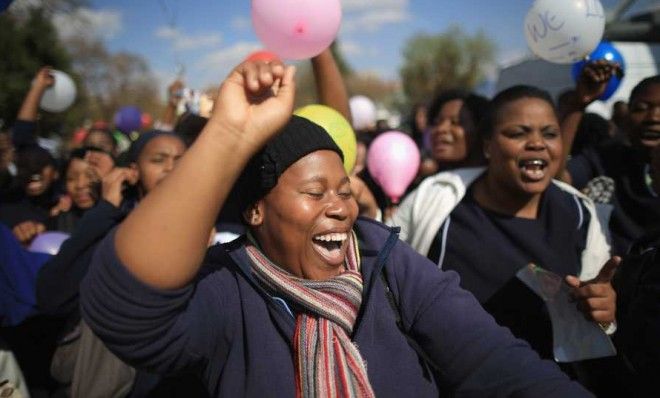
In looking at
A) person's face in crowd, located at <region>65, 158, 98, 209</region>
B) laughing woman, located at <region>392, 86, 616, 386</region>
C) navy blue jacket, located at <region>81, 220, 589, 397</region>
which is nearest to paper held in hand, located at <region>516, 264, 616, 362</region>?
laughing woman, located at <region>392, 86, 616, 386</region>

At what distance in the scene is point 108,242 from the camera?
111cm

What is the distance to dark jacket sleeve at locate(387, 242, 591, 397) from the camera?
140cm

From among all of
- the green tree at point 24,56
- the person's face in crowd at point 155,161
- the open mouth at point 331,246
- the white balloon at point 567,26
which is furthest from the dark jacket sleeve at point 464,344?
the green tree at point 24,56

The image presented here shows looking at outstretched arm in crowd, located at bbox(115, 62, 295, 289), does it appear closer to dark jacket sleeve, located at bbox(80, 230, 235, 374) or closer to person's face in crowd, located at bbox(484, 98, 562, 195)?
dark jacket sleeve, located at bbox(80, 230, 235, 374)

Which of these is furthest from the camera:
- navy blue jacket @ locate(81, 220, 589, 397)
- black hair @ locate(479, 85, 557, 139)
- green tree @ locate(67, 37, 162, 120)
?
green tree @ locate(67, 37, 162, 120)

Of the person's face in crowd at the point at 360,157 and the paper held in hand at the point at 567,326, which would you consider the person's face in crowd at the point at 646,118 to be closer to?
the paper held in hand at the point at 567,326

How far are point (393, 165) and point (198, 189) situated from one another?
2649mm

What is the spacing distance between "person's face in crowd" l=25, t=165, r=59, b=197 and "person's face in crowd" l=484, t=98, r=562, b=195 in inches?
146

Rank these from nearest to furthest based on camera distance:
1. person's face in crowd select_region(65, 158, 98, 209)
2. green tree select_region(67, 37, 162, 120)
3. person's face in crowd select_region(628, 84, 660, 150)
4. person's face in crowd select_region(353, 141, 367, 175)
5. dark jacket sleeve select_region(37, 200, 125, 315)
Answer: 1. dark jacket sleeve select_region(37, 200, 125, 315)
2. person's face in crowd select_region(628, 84, 660, 150)
3. person's face in crowd select_region(65, 158, 98, 209)
4. person's face in crowd select_region(353, 141, 367, 175)
5. green tree select_region(67, 37, 162, 120)

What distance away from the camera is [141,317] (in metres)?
1.10

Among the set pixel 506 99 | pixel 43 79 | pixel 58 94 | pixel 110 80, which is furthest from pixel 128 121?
pixel 110 80

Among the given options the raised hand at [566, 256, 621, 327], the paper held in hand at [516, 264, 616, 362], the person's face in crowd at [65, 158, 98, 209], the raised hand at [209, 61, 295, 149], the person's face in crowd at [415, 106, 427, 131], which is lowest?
the person's face in crowd at [65, 158, 98, 209]

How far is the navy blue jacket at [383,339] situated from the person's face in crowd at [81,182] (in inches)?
→ 115

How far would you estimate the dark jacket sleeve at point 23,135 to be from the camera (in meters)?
4.72
